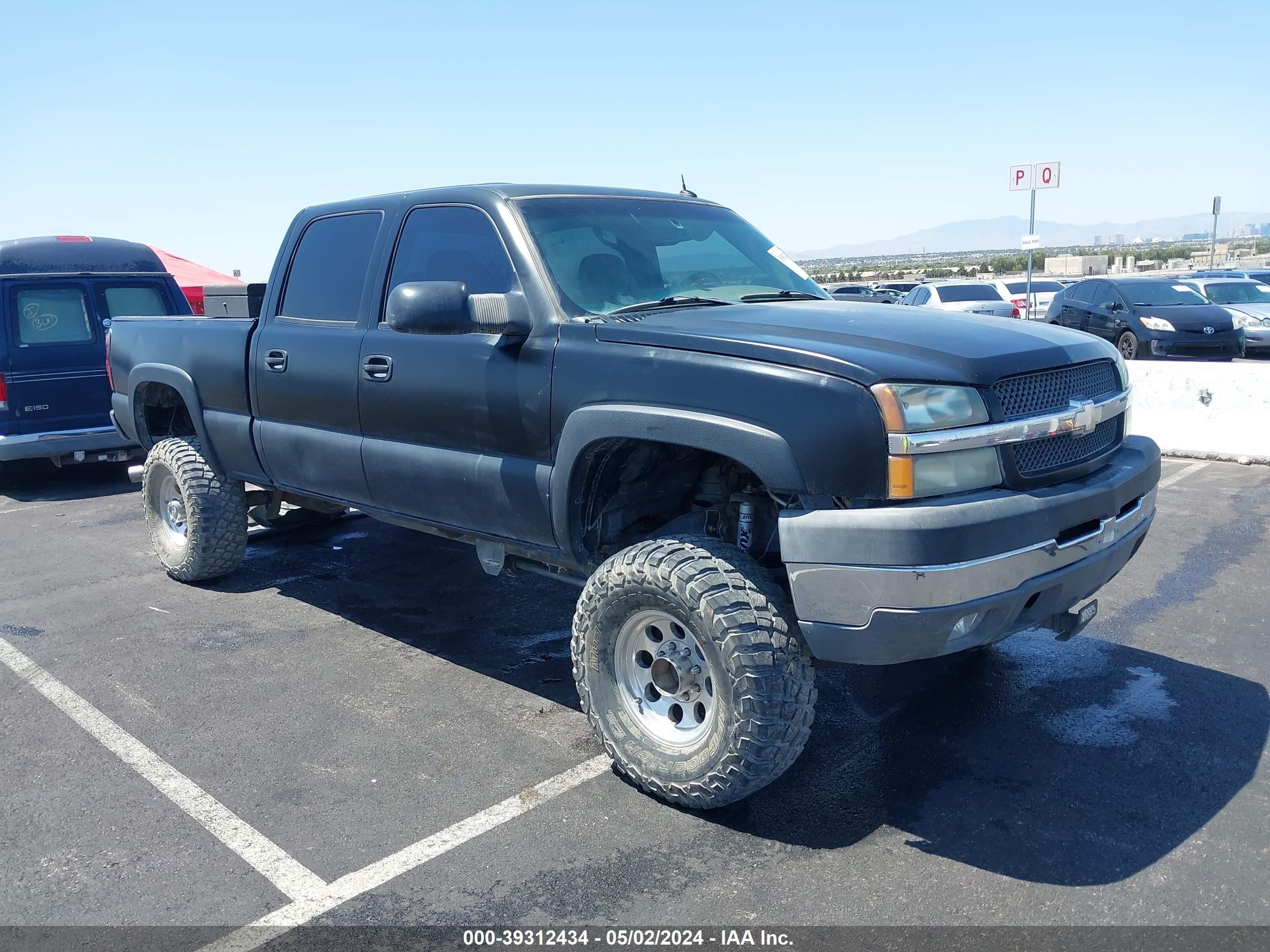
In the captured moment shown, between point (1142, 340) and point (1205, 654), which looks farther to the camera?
point (1142, 340)

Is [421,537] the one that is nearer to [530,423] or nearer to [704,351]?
[530,423]

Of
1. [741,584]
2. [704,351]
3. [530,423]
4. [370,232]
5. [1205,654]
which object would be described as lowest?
[1205,654]

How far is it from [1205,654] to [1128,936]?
244 centimetres

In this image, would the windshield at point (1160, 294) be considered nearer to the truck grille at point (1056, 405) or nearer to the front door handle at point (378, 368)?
the truck grille at point (1056, 405)

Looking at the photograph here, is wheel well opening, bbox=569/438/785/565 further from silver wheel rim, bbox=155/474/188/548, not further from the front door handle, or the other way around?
silver wheel rim, bbox=155/474/188/548

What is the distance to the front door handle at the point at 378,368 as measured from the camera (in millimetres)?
4406

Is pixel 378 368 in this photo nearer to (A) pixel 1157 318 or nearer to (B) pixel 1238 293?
(A) pixel 1157 318

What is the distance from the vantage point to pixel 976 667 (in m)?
4.66

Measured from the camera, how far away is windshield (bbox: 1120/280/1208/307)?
17609mm

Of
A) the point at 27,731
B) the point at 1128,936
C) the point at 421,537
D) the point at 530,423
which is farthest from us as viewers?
the point at 421,537

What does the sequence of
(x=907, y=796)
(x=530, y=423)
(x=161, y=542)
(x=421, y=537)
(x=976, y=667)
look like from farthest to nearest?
1. (x=421, y=537)
2. (x=161, y=542)
3. (x=976, y=667)
4. (x=530, y=423)
5. (x=907, y=796)

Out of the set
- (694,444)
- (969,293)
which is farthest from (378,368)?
(969,293)

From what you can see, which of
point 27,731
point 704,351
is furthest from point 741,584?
point 27,731

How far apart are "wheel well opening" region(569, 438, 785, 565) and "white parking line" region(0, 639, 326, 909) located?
1435mm
